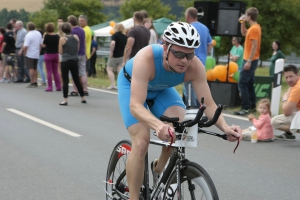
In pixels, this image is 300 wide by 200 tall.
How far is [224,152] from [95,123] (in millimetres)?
3231

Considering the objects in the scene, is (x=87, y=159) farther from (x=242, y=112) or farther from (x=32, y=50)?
(x=32, y=50)

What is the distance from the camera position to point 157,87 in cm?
482

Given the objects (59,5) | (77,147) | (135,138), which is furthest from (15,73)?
(59,5)

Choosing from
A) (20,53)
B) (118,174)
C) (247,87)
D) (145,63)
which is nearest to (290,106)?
(247,87)

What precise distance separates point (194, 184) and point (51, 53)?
42.6 ft

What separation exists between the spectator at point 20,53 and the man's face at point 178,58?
50.8 ft

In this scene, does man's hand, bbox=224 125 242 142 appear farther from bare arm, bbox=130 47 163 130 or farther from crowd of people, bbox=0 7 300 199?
bare arm, bbox=130 47 163 130

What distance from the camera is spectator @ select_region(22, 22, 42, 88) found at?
1812 centimetres

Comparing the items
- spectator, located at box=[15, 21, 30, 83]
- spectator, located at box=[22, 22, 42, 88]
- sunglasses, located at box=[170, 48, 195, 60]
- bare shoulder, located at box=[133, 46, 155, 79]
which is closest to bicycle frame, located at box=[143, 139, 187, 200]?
bare shoulder, located at box=[133, 46, 155, 79]

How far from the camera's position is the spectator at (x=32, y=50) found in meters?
18.1

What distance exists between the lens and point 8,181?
6.92 meters

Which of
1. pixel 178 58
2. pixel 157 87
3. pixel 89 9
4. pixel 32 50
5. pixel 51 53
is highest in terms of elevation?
pixel 178 58

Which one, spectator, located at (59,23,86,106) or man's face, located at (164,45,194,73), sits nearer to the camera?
man's face, located at (164,45,194,73)

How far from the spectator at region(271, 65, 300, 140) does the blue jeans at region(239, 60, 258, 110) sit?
8.95 feet
